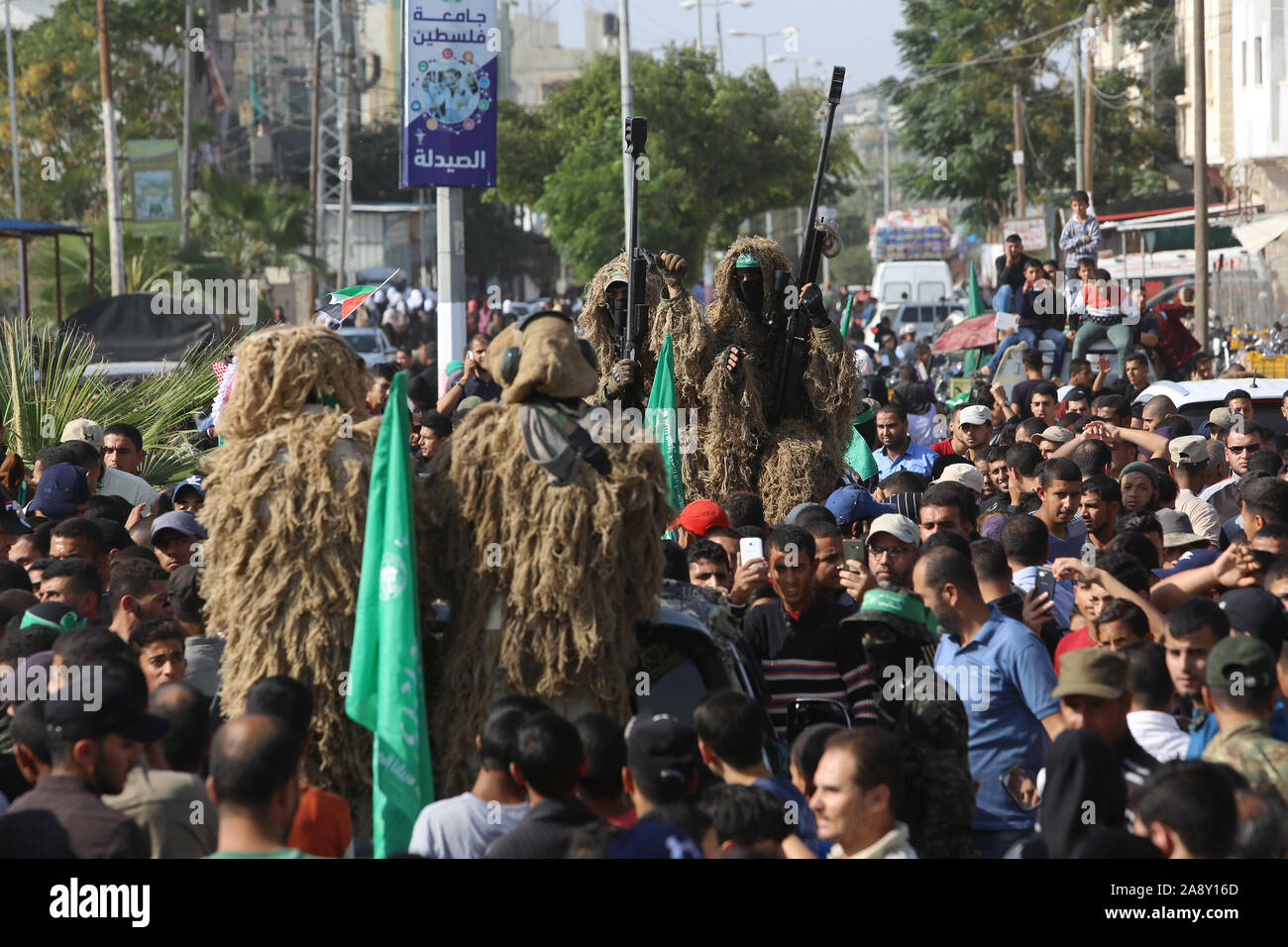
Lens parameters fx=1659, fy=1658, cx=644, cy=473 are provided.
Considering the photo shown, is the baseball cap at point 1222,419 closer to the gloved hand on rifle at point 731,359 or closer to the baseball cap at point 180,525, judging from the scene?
the gloved hand on rifle at point 731,359

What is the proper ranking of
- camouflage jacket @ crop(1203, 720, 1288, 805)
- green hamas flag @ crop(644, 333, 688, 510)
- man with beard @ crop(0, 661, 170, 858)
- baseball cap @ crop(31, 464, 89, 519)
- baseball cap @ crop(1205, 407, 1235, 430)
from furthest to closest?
baseball cap @ crop(1205, 407, 1235, 430), green hamas flag @ crop(644, 333, 688, 510), baseball cap @ crop(31, 464, 89, 519), camouflage jacket @ crop(1203, 720, 1288, 805), man with beard @ crop(0, 661, 170, 858)

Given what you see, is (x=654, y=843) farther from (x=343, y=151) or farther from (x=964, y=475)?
(x=343, y=151)

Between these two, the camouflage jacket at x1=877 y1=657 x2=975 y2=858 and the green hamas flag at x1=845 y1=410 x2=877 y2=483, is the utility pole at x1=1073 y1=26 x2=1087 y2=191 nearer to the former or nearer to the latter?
the green hamas flag at x1=845 y1=410 x2=877 y2=483

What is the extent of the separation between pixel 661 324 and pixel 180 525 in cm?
306

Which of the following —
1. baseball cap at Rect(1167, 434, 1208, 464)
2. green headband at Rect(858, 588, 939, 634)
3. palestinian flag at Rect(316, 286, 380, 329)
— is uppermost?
palestinian flag at Rect(316, 286, 380, 329)

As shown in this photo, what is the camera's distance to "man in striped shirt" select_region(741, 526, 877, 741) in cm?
573

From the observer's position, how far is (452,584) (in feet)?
17.2

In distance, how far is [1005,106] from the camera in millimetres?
41250


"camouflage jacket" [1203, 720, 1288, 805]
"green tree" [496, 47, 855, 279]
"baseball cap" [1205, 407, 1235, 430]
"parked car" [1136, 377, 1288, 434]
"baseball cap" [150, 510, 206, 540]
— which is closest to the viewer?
"camouflage jacket" [1203, 720, 1288, 805]

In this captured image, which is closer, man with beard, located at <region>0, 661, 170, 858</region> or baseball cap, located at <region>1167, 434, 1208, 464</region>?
man with beard, located at <region>0, 661, 170, 858</region>

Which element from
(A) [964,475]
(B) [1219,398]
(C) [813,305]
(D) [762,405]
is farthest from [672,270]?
(B) [1219,398]

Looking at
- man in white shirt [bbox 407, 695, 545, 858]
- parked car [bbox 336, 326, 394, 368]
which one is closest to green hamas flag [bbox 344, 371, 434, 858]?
man in white shirt [bbox 407, 695, 545, 858]

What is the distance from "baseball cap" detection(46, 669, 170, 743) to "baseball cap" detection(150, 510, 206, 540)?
263cm
